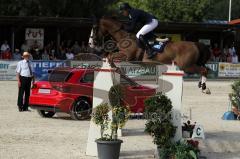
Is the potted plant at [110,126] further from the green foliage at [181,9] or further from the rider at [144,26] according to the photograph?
the green foliage at [181,9]

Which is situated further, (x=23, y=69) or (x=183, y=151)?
(x=23, y=69)

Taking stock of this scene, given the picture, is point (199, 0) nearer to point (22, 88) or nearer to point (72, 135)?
point (22, 88)

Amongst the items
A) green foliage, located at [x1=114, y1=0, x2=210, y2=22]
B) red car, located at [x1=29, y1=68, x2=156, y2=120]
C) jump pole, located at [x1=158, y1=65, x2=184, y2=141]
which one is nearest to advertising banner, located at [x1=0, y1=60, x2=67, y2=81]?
red car, located at [x1=29, y1=68, x2=156, y2=120]

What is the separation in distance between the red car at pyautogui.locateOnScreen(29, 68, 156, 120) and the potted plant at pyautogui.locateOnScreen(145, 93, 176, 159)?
18.8 feet

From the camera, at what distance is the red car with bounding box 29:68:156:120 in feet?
58.2

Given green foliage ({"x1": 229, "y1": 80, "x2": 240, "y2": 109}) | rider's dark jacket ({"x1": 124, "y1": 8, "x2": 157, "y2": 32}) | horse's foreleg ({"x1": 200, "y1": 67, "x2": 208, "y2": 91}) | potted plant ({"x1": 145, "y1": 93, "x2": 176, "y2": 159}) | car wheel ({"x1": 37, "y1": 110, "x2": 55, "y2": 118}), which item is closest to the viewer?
potted plant ({"x1": 145, "y1": 93, "x2": 176, "y2": 159})

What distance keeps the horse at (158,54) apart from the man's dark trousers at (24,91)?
→ 15.1 ft

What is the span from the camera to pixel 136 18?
596 inches

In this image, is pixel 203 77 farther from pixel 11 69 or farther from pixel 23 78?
pixel 11 69

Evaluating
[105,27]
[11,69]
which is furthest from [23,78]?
[11,69]

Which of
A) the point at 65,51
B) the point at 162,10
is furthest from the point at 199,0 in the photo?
the point at 65,51

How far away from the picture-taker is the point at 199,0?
66312 mm

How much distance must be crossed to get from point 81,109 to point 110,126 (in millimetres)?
6691

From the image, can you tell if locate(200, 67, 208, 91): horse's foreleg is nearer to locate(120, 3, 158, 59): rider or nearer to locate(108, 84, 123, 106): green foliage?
locate(120, 3, 158, 59): rider
